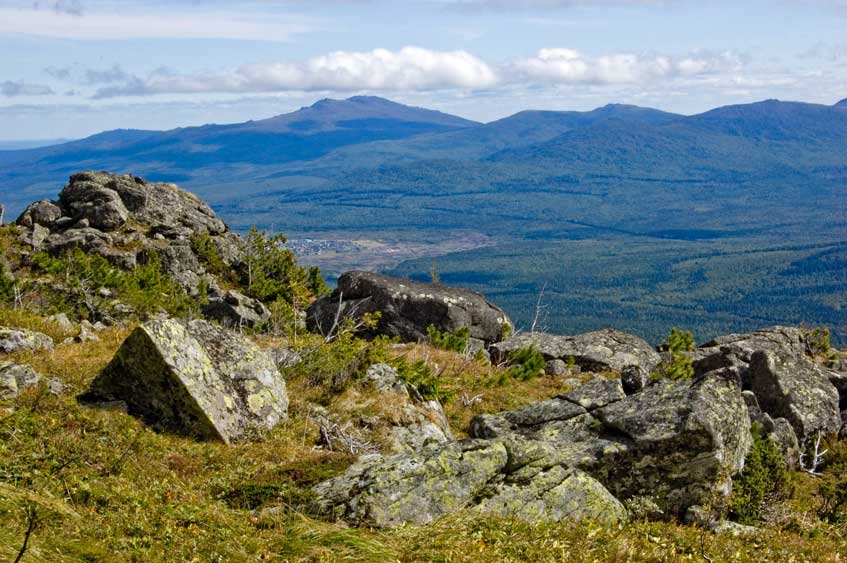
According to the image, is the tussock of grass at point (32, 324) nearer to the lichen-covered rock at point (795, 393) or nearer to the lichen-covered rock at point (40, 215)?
the lichen-covered rock at point (795, 393)

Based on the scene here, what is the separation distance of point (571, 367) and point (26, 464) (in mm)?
22696

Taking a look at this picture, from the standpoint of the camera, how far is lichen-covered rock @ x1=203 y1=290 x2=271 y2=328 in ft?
Answer: 117

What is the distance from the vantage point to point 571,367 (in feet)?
97.6

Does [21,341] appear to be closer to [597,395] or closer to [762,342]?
[597,395]

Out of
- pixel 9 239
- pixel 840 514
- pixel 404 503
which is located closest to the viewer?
pixel 404 503

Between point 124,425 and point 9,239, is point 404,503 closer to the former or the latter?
point 124,425

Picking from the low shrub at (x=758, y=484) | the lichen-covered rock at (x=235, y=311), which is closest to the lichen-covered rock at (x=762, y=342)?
the low shrub at (x=758, y=484)

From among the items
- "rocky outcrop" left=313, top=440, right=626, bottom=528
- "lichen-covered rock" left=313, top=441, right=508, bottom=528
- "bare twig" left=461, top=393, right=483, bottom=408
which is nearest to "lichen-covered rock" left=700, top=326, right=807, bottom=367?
"bare twig" left=461, top=393, right=483, bottom=408

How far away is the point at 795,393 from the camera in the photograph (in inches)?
912

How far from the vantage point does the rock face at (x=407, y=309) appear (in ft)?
111

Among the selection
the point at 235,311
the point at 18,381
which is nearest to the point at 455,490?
the point at 18,381

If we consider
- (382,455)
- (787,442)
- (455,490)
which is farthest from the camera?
(787,442)

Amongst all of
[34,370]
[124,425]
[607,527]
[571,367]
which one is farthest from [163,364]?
[571,367]

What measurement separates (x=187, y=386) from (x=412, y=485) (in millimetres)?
5805
